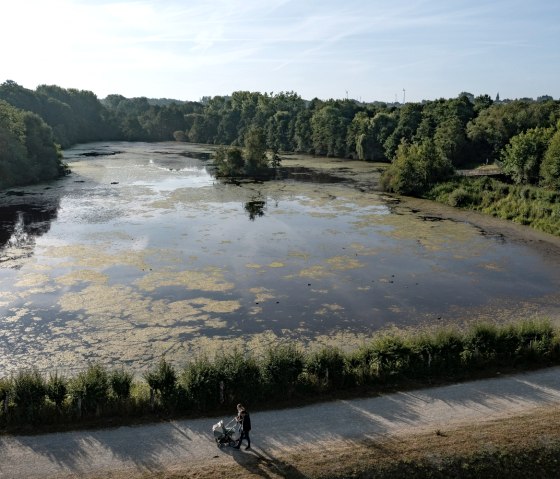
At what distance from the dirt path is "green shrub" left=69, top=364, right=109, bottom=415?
1.10 meters

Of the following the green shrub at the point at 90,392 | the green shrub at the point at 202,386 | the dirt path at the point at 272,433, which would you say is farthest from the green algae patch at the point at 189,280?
the dirt path at the point at 272,433

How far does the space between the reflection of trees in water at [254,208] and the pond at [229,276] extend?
33 centimetres

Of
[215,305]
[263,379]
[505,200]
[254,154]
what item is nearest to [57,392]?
[263,379]

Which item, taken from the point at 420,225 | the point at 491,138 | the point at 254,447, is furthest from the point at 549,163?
the point at 254,447

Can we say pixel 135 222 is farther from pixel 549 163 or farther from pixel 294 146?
pixel 294 146

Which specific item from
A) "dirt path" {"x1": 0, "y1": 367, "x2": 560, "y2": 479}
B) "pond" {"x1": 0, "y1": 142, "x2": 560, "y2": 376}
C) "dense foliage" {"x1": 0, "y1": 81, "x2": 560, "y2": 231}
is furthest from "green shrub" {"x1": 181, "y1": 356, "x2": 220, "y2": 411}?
"dense foliage" {"x1": 0, "y1": 81, "x2": 560, "y2": 231}

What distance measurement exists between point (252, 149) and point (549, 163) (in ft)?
146

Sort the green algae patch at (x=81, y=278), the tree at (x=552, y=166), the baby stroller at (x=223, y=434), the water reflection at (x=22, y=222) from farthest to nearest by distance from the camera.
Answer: the tree at (x=552, y=166), the water reflection at (x=22, y=222), the green algae patch at (x=81, y=278), the baby stroller at (x=223, y=434)

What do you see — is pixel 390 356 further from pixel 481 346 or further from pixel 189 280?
pixel 189 280

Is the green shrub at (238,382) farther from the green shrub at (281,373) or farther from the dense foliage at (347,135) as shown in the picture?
the dense foliage at (347,135)

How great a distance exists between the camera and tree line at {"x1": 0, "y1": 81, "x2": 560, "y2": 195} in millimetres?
67250

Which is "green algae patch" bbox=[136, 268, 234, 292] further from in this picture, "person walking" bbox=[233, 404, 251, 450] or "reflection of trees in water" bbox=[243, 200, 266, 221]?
"reflection of trees in water" bbox=[243, 200, 266, 221]

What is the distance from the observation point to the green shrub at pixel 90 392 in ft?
57.1

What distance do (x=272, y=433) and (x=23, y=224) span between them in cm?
3982
